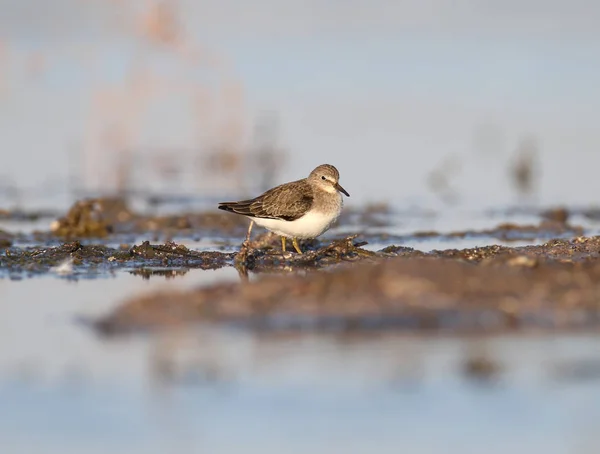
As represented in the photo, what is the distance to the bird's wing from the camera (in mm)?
15242

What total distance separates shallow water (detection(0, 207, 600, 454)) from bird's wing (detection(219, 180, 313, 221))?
5.46m

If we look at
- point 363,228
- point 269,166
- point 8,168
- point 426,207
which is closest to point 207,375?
point 363,228

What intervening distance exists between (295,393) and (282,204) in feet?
25.3

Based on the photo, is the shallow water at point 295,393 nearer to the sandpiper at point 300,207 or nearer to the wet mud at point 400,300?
the wet mud at point 400,300

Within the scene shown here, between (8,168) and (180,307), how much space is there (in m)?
20.1

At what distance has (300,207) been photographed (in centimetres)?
1523

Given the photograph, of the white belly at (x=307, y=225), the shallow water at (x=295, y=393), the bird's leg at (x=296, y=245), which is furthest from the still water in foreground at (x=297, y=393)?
the bird's leg at (x=296, y=245)

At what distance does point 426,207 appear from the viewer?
24047mm

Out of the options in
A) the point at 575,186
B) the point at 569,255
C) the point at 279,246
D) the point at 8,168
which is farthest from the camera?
the point at 8,168

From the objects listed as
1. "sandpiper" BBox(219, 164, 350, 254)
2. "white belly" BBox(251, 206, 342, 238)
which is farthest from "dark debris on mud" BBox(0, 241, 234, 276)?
"white belly" BBox(251, 206, 342, 238)

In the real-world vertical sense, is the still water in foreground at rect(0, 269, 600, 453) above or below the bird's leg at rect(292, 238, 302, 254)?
below

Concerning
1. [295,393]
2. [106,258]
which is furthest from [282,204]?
[295,393]

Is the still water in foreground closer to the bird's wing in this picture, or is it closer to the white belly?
the white belly

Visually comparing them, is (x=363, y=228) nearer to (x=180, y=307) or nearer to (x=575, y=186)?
(x=575, y=186)
